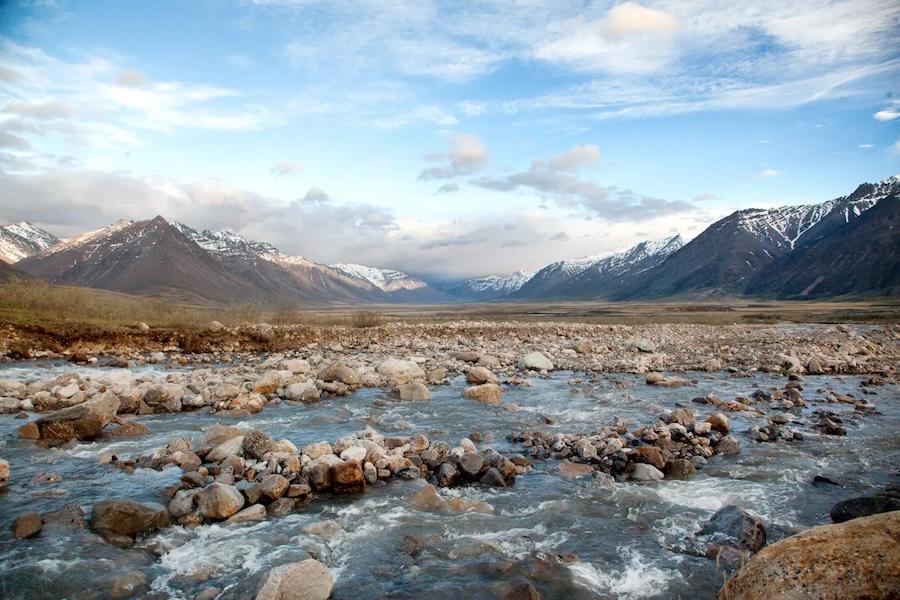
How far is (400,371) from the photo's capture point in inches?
942

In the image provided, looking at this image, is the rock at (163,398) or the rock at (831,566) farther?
the rock at (163,398)

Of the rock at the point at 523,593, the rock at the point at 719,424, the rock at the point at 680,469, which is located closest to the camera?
the rock at the point at 523,593

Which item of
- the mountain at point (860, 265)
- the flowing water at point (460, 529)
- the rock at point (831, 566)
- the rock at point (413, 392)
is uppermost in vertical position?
the mountain at point (860, 265)

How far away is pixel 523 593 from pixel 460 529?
2426 millimetres

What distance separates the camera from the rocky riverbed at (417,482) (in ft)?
24.8

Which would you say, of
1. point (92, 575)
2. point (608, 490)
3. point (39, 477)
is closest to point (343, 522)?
point (92, 575)

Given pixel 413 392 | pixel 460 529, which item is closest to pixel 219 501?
pixel 460 529

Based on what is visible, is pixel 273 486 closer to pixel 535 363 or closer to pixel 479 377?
pixel 479 377

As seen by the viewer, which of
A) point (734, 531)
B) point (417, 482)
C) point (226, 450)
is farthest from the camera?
point (226, 450)

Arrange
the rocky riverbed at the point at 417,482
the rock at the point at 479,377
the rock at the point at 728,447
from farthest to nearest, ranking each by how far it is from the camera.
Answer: the rock at the point at 479,377 < the rock at the point at 728,447 < the rocky riverbed at the point at 417,482

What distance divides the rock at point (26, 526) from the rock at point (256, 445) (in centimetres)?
409

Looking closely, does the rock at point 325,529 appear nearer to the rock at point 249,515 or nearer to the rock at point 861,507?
the rock at point 249,515

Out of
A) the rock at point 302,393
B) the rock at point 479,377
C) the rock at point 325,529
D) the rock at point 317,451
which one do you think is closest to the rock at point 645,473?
the rock at point 325,529

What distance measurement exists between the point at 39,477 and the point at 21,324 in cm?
2988
